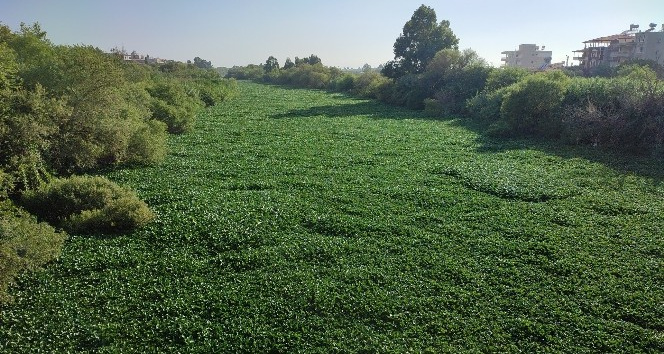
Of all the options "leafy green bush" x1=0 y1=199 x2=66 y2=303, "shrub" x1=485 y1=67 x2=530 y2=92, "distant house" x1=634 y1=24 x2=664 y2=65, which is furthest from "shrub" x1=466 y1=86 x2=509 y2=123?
"distant house" x1=634 y1=24 x2=664 y2=65

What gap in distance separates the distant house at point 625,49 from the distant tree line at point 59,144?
58202mm

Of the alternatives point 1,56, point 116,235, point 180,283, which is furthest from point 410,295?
point 1,56

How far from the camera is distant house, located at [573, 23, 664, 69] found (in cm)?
5916

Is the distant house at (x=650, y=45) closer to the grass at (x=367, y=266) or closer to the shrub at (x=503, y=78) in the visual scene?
the shrub at (x=503, y=78)

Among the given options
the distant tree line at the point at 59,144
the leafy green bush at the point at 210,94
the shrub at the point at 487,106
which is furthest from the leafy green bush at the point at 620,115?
the leafy green bush at the point at 210,94

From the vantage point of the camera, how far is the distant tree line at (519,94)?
21.4 meters

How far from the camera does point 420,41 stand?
51062 millimetres

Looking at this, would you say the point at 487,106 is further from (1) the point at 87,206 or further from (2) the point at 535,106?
(1) the point at 87,206

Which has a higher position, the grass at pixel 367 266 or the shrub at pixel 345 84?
the shrub at pixel 345 84

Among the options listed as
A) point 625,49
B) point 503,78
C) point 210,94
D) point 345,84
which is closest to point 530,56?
point 625,49

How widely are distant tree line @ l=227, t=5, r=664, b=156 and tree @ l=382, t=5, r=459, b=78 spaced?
0.11 metres

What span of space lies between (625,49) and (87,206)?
75.0 meters

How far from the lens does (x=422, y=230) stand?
12.1 metres

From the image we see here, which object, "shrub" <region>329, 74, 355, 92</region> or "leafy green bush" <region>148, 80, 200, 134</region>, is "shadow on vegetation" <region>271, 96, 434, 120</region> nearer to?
"leafy green bush" <region>148, 80, 200, 134</region>
